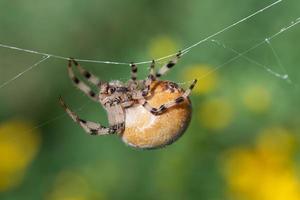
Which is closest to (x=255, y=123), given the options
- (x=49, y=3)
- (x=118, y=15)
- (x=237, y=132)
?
(x=237, y=132)

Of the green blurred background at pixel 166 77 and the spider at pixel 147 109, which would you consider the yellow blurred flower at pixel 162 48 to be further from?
the spider at pixel 147 109

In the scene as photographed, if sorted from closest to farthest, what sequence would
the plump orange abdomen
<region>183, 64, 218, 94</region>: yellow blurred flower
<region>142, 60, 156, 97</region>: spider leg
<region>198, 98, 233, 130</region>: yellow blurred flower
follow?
the plump orange abdomen
<region>142, 60, 156, 97</region>: spider leg
<region>198, 98, 233, 130</region>: yellow blurred flower
<region>183, 64, 218, 94</region>: yellow blurred flower

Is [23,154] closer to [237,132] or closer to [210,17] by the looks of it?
[237,132]

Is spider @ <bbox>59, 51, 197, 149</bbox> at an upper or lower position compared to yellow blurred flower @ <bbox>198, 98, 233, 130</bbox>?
upper

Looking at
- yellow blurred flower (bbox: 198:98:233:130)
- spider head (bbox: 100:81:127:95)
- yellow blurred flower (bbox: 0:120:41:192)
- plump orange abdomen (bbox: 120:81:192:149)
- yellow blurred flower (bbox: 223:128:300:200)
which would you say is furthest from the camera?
yellow blurred flower (bbox: 0:120:41:192)

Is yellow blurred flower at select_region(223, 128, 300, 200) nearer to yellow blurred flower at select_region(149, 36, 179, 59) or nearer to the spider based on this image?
yellow blurred flower at select_region(149, 36, 179, 59)

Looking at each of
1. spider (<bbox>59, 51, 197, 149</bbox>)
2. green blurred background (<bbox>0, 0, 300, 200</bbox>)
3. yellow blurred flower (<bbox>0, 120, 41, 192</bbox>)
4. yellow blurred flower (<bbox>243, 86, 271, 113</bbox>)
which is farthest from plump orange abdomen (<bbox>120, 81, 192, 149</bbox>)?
yellow blurred flower (<bbox>0, 120, 41, 192</bbox>)

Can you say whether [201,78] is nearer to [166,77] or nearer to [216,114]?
[216,114]

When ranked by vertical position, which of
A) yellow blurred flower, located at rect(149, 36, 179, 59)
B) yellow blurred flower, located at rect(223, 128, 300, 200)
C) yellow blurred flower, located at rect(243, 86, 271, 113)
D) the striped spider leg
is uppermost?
the striped spider leg
